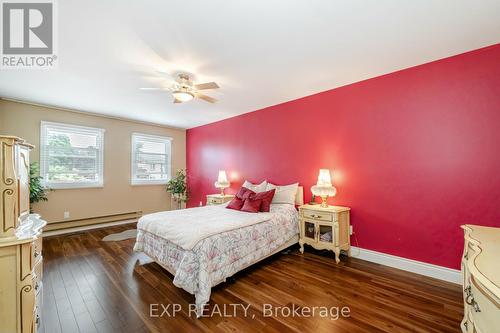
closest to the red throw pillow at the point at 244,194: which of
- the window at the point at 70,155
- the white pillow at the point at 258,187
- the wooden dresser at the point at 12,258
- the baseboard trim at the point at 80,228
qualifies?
the white pillow at the point at 258,187

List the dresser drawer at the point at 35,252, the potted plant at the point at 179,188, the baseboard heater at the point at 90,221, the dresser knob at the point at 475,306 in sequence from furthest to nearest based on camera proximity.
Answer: the potted plant at the point at 179,188 < the baseboard heater at the point at 90,221 < the dresser drawer at the point at 35,252 < the dresser knob at the point at 475,306

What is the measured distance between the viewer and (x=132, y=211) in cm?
515

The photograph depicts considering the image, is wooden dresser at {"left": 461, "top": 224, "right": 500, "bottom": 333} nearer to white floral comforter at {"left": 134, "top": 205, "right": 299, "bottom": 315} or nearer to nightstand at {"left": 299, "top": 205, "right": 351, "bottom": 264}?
nightstand at {"left": 299, "top": 205, "right": 351, "bottom": 264}

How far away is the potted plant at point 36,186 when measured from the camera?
3573 millimetres

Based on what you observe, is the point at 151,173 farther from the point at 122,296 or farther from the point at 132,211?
the point at 122,296

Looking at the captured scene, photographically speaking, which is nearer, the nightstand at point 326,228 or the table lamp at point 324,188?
the nightstand at point 326,228

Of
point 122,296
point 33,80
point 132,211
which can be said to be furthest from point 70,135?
point 122,296

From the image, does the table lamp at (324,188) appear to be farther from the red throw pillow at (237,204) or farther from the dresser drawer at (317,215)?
the red throw pillow at (237,204)

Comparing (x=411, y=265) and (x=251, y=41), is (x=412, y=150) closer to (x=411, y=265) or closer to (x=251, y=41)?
(x=411, y=265)

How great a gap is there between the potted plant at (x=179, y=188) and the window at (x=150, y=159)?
Result: 0.26m

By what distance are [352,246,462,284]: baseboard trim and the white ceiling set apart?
2.52m

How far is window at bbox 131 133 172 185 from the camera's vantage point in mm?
5309

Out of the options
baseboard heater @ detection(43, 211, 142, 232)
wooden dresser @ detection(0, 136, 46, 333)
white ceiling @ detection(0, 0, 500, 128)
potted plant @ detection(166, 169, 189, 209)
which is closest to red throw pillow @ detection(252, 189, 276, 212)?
white ceiling @ detection(0, 0, 500, 128)

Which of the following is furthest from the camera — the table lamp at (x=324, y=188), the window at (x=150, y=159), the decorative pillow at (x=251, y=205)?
the window at (x=150, y=159)
